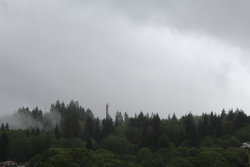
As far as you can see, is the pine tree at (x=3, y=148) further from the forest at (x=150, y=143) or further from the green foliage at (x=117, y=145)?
the green foliage at (x=117, y=145)

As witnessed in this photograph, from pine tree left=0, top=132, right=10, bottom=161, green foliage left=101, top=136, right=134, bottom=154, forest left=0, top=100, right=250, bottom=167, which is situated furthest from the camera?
pine tree left=0, top=132, right=10, bottom=161

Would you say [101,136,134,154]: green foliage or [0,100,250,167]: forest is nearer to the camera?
[0,100,250,167]: forest

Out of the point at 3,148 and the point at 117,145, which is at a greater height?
the point at 3,148

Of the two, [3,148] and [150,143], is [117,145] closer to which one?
[150,143]

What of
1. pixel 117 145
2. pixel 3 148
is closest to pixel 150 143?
pixel 117 145

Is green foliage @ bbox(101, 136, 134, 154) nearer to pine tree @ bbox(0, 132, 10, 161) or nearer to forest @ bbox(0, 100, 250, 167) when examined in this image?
forest @ bbox(0, 100, 250, 167)

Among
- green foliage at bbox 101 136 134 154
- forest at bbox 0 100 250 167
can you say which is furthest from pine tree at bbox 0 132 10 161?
green foliage at bbox 101 136 134 154

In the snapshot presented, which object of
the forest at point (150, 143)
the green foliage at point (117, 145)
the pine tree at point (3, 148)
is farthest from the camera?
the pine tree at point (3, 148)

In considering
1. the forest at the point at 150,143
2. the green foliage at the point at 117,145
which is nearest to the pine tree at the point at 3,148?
the forest at the point at 150,143

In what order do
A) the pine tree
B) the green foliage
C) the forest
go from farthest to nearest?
the pine tree
the green foliage
the forest

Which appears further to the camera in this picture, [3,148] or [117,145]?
[3,148]

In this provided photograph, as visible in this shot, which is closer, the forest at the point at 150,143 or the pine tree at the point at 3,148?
the forest at the point at 150,143

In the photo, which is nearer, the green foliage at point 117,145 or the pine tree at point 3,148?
the green foliage at point 117,145

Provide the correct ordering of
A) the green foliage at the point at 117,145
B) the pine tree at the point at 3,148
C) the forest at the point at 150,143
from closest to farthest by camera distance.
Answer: the forest at the point at 150,143 < the green foliage at the point at 117,145 < the pine tree at the point at 3,148
